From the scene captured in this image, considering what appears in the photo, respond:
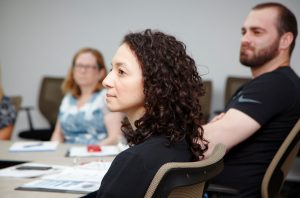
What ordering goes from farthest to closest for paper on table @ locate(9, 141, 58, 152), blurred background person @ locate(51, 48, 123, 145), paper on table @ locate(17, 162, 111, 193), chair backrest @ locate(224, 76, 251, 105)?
chair backrest @ locate(224, 76, 251, 105)
blurred background person @ locate(51, 48, 123, 145)
paper on table @ locate(9, 141, 58, 152)
paper on table @ locate(17, 162, 111, 193)

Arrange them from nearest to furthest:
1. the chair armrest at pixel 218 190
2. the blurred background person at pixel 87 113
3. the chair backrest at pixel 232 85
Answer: the chair armrest at pixel 218 190 < the blurred background person at pixel 87 113 < the chair backrest at pixel 232 85

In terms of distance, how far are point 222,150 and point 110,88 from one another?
0.37 meters

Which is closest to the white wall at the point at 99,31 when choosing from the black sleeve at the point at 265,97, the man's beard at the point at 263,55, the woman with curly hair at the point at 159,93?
the man's beard at the point at 263,55

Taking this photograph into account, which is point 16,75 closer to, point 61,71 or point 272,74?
point 61,71

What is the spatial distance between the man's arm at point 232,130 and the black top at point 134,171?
2.58 ft

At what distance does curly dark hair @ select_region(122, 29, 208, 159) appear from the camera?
1.19 meters

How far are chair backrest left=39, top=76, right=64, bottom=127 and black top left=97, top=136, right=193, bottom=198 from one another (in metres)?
3.68

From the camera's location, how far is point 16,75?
5156 millimetres

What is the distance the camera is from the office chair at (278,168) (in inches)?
66.4

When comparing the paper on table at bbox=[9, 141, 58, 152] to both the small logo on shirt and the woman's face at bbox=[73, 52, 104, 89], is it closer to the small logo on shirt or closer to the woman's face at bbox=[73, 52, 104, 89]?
the woman's face at bbox=[73, 52, 104, 89]

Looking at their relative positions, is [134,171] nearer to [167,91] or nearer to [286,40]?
[167,91]

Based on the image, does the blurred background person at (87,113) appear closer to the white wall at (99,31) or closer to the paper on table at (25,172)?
the paper on table at (25,172)

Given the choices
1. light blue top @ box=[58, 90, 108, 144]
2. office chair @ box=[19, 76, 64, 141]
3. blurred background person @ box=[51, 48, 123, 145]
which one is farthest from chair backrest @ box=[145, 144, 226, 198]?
office chair @ box=[19, 76, 64, 141]

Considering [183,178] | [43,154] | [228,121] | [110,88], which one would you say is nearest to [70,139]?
[43,154]
